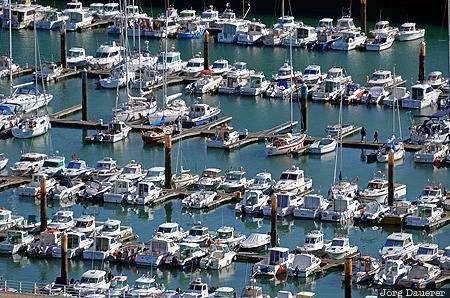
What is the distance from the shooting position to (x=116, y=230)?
7406 cm

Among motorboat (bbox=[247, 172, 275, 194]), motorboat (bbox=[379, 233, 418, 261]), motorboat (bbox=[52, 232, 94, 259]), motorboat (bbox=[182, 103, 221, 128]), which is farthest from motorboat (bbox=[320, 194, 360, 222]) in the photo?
motorboat (bbox=[182, 103, 221, 128])

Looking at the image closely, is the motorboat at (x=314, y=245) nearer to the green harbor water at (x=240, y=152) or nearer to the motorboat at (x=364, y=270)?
the green harbor water at (x=240, y=152)

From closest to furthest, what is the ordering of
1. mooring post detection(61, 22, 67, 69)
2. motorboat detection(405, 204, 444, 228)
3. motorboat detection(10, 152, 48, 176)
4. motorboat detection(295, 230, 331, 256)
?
motorboat detection(295, 230, 331, 256)
motorboat detection(405, 204, 444, 228)
motorboat detection(10, 152, 48, 176)
mooring post detection(61, 22, 67, 69)

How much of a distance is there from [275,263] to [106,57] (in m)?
34.0

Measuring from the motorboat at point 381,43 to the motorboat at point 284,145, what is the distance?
2078cm

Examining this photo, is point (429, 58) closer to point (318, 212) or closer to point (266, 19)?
point (266, 19)

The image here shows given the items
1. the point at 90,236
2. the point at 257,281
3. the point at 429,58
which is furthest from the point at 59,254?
the point at 429,58

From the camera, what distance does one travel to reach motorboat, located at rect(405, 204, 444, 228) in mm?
75375

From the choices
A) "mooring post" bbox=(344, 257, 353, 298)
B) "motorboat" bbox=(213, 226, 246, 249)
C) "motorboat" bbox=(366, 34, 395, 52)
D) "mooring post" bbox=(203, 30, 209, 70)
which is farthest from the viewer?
"motorboat" bbox=(366, 34, 395, 52)

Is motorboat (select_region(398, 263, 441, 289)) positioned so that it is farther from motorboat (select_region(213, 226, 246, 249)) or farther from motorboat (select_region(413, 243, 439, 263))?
motorboat (select_region(213, 226, 246, 249))

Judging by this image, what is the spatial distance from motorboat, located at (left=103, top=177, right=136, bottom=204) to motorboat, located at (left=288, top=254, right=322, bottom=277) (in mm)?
10551

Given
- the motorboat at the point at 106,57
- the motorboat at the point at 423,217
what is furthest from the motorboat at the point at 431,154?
the motorboat at the point at 106,57

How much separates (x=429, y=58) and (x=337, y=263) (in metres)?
36.1

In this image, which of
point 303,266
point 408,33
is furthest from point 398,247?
point 408,33
